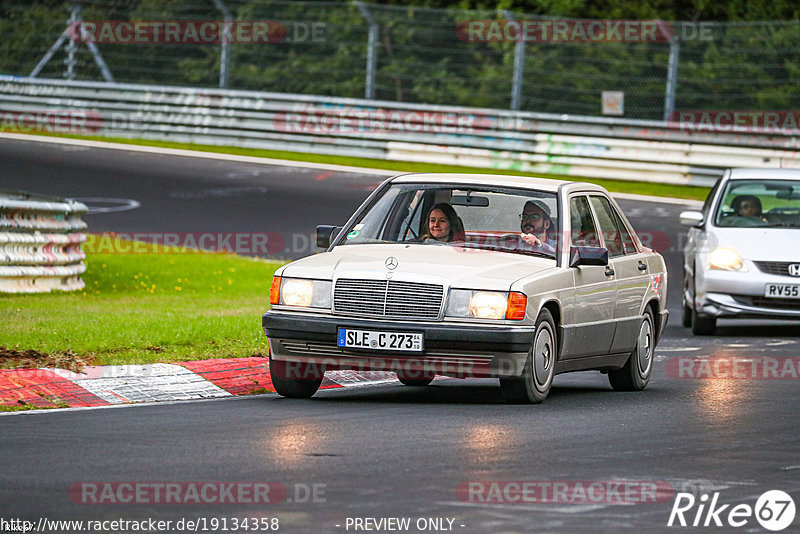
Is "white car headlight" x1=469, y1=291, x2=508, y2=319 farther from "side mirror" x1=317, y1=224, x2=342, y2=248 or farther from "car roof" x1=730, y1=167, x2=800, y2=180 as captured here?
"car roof" x1=730, y1=167, x2=800, y2=180

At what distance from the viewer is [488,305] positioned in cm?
992

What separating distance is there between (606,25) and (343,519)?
27.6 metres

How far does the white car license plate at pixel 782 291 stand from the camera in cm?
1605

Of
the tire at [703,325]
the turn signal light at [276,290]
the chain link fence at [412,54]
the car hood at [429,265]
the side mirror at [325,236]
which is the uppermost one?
the chain link fence at [412,54]

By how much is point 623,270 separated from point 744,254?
16.5 feet

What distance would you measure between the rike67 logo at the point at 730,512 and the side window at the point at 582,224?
437cm

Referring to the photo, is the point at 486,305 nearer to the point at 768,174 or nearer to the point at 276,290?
the point at 276,290

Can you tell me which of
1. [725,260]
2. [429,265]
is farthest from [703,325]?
[429,265]

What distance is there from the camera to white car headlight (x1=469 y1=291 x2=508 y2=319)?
390 inches

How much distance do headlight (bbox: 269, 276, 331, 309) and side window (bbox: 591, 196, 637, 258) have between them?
98.9 inches

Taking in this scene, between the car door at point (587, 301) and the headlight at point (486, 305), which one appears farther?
the car door at point (587, 301)

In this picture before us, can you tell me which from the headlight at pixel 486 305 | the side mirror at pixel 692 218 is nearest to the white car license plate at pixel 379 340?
the headlight at pixel 486 305

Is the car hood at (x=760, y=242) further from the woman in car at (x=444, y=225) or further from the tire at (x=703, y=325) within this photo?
the woman in car at (x=444, y=225)

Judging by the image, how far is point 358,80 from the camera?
105 feet
